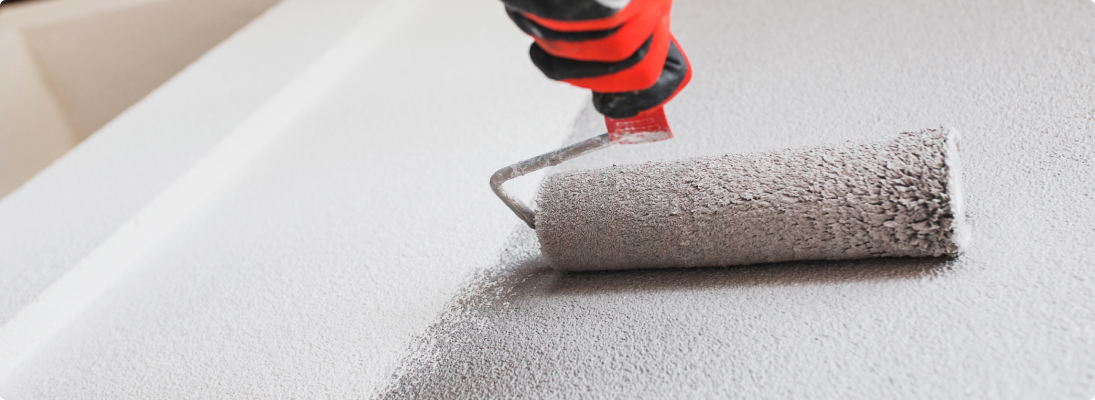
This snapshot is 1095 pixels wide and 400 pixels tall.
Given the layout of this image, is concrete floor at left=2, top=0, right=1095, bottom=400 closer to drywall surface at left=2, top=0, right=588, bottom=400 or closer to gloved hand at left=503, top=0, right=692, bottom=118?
drywall surface at left=2, top=0, right=588, bottom=400

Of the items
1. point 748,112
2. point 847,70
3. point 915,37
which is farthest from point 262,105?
point 915,37

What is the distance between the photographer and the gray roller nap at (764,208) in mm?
792

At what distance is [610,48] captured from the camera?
0.63 m

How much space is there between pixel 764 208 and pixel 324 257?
0.72 m

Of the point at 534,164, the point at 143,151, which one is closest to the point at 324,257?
the point at 534,164

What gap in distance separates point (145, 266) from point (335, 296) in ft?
1.47

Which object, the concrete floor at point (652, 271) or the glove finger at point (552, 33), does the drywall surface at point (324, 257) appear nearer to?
the concrete floor at point (652, 271)

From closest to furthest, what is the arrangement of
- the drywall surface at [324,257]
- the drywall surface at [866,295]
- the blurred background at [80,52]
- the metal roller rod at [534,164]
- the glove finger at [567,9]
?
the glove finger at [567,9] < the drywall surface at [866,295] < the metal roller rod at [534,164] < the drywall surface at [324,257] < the blurred background at [80,52]

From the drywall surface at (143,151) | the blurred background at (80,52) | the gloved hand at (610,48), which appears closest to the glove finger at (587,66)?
the gloved hand at (610,48)

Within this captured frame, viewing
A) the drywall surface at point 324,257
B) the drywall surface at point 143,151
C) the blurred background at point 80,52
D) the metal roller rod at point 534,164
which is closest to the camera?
the metal roller rod at point 534,164

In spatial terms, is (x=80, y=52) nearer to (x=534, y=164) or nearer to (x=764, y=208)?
(x=534, y=164)

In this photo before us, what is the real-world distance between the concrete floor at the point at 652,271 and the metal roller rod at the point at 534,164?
0.33 ft

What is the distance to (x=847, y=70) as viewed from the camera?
1.38 m

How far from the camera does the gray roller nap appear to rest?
31.2 inches
